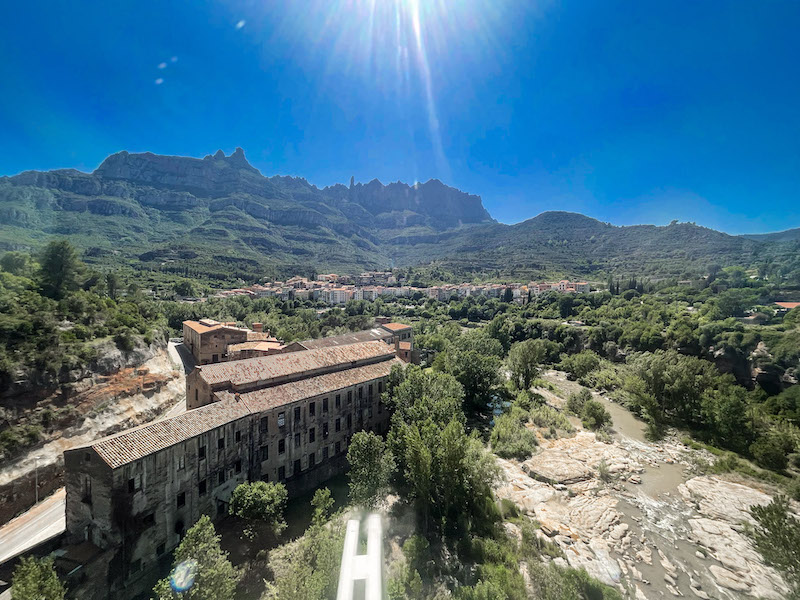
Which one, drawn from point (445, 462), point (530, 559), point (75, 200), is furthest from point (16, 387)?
point (75, 200)

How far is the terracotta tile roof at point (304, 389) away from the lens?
2291cm

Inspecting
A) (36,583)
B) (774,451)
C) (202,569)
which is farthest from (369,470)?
(774,451)

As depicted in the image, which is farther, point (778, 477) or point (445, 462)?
point (778, 477)

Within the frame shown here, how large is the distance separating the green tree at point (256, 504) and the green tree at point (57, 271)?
40.2 m

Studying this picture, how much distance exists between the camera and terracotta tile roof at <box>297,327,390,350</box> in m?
41.9

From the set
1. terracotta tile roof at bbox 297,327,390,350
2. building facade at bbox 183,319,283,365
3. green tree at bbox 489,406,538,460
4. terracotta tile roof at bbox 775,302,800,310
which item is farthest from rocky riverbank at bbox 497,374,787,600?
terracotta tile roof at bbox 775,302,800,310

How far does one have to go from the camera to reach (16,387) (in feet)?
86.7

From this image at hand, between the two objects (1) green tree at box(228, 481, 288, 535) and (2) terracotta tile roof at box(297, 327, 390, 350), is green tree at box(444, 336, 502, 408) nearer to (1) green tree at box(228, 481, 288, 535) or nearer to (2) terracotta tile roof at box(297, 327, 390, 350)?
(2) terracotta tile roof at box(297, 327, 390, 350)

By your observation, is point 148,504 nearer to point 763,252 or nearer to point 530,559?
point 530,559

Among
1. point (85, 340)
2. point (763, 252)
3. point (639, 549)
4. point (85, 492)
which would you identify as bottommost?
point (639, 549)

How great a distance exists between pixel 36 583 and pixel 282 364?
649 inches

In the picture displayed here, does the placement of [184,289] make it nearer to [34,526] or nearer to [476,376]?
[34,526]

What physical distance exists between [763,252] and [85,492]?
471 ft

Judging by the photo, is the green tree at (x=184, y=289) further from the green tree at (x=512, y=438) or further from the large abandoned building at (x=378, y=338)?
the green tree at (x=512, y=438)
